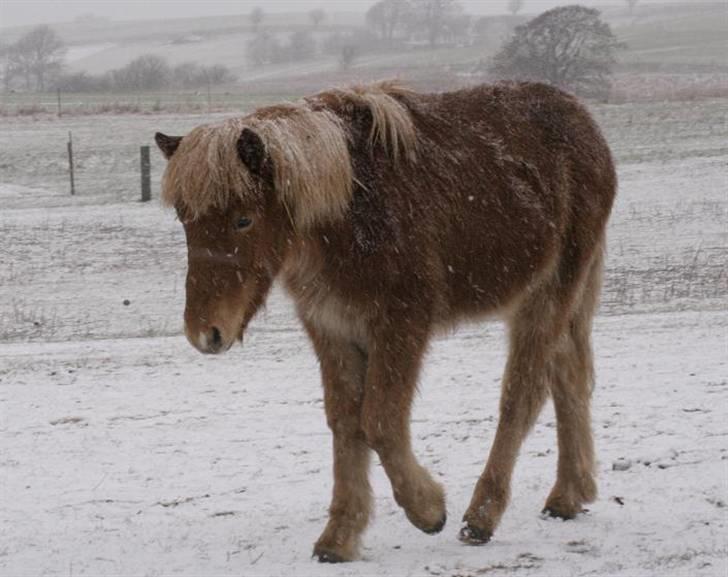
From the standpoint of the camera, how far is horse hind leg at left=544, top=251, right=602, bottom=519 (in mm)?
5371

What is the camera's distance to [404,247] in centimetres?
452

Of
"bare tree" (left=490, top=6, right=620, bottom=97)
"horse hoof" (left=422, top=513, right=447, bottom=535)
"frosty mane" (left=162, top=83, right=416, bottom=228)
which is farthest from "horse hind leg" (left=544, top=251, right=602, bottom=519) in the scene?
"bare tree" (left=490, top=6, right=620, bottom=97)

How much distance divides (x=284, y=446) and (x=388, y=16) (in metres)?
113

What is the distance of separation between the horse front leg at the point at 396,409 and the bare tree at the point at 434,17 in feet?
347

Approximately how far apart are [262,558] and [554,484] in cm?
163

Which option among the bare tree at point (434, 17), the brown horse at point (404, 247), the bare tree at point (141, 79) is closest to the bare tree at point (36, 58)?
the bare tree at point (141, 79)

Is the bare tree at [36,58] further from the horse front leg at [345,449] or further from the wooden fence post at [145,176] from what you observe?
the horse front leg at [345,449]

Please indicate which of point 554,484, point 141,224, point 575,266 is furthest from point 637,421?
point 141,224

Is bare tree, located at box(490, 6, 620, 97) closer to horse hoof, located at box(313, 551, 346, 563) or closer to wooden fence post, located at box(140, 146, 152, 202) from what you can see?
wooden fence post, located at box(140, 146, 152, 202)

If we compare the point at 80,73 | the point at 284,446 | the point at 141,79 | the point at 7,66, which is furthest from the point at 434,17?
the point at 284,446

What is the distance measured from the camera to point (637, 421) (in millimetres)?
6777

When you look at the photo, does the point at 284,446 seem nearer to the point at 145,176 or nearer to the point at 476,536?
the point at 476,536

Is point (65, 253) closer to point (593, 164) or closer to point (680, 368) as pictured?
point (680, 368)

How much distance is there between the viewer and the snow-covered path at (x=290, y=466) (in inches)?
190
